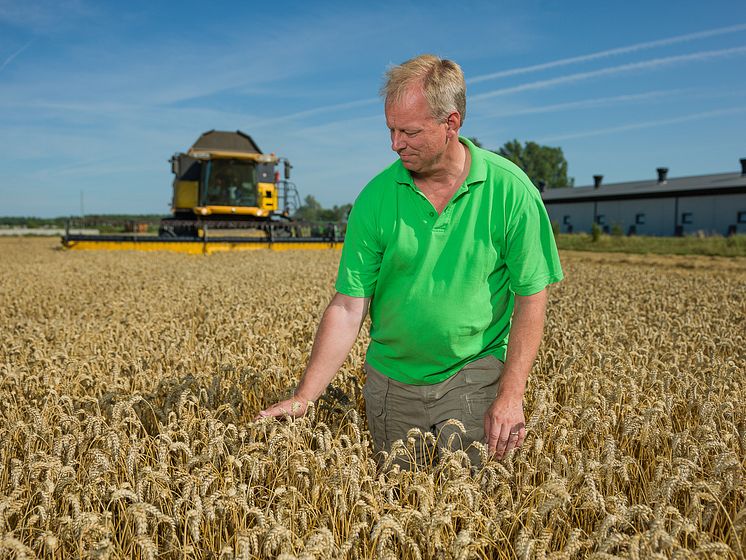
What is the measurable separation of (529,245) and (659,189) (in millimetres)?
47567

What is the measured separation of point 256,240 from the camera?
2234 centimetres

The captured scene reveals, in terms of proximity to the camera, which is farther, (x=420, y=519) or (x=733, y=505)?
(x=733, y=505)

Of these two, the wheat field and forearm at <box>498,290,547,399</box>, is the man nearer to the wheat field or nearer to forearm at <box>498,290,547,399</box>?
forearm at <box>498,290,547,399</box>

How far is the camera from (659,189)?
4572 cm

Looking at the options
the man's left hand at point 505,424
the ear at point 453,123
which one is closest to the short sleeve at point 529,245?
the ear at point 453,123

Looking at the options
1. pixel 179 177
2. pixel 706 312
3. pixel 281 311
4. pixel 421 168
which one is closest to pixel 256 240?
pixel 179 177

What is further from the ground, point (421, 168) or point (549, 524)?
point (421, 168)

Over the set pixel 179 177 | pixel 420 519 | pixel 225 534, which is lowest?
pixel 225 534

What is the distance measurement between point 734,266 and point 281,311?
1822cm

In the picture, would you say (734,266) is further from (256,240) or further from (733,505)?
(733,505)

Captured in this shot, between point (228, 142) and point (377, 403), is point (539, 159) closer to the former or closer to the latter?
point (228, 142)

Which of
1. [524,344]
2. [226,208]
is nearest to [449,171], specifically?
[524,344]

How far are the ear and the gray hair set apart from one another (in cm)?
2

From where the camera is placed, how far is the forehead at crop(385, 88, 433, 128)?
267 cm
